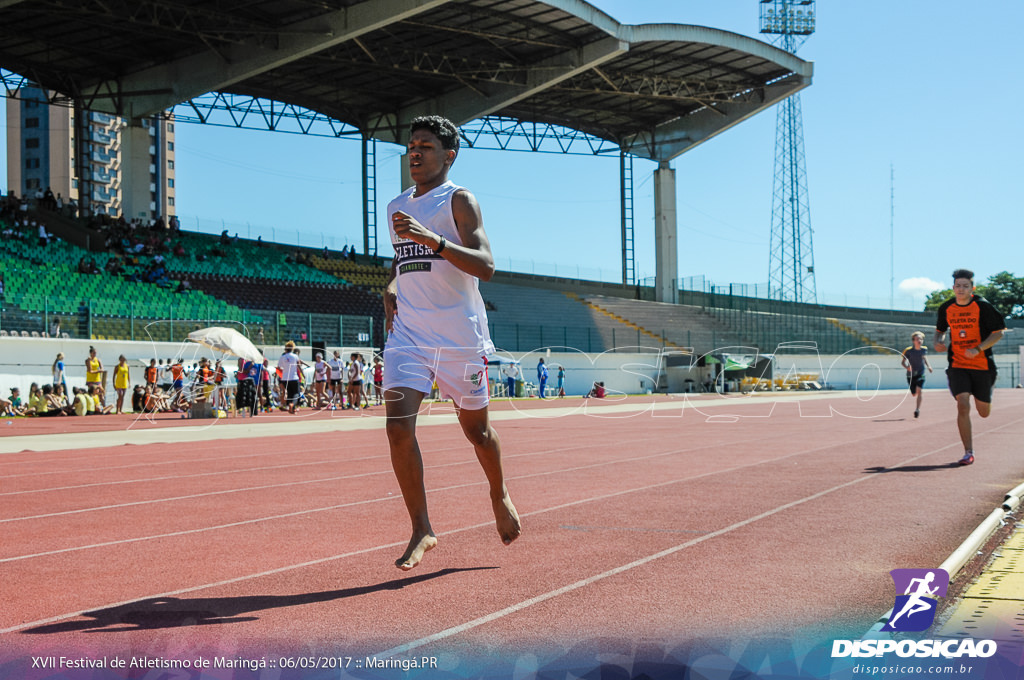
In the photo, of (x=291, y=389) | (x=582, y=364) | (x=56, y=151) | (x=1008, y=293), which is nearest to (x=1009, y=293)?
(x=1008, y=293)

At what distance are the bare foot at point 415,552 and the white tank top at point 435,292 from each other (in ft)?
3.17

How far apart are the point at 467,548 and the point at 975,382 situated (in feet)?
22.3

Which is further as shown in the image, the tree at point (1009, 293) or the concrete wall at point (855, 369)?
the tree at point (1009, 293)

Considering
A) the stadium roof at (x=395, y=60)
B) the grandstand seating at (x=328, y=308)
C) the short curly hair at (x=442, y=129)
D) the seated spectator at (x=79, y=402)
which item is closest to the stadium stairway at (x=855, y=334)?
the grandstand seating at (x=328, y=308)

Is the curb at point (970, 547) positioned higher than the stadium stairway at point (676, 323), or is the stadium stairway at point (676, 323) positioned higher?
the stadium stairway at point (676, 323)

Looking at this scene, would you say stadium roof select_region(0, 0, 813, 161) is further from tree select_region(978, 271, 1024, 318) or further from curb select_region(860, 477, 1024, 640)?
tree select_region(978, 271, 1024, 318)

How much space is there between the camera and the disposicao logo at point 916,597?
12.4ft

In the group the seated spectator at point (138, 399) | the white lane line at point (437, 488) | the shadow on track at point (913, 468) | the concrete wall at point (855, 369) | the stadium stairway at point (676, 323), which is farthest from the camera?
the stadium stairway at point (676, 323)

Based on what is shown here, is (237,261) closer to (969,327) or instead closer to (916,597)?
(969,327)

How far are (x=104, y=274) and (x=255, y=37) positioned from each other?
443 inches

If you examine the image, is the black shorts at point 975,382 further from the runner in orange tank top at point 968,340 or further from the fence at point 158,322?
the fence at point 158,322

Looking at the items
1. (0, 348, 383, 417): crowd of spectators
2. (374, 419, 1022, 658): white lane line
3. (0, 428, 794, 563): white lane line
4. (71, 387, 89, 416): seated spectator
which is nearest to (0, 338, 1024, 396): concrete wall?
(0, 348, 383, 417): crowd of spectators

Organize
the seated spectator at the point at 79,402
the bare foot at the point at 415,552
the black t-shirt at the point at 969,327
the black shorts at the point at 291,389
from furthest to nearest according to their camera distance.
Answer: the black shorts at the point at 291,389
the seated spectator at the point at 79,402
the black t-shirt at the point at 969,327
the bare foot at the point at 415,552

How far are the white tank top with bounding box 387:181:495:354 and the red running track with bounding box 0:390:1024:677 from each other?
118 centimetres
